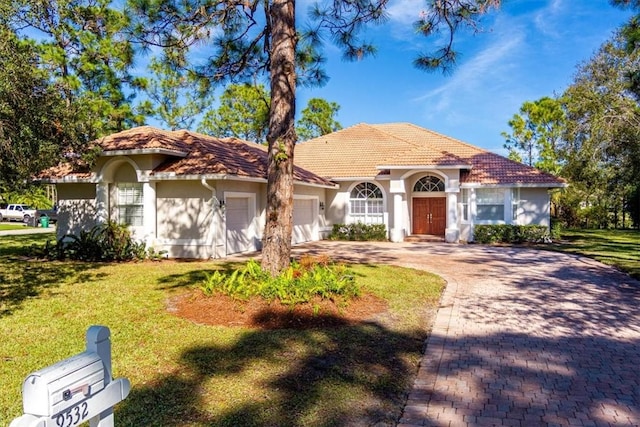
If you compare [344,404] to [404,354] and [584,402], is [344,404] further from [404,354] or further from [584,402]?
[584,402]

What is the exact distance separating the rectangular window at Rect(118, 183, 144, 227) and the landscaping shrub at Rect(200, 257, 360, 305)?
888 centimetres

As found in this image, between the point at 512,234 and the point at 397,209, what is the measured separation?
18.1ft

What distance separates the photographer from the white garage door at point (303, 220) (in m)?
20.9

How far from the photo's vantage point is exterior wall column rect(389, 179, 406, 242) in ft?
72.6

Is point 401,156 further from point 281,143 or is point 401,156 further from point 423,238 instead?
point 281,143

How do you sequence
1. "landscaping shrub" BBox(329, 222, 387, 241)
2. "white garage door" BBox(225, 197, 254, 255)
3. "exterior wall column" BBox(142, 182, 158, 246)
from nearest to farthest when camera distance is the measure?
"exterior wall column" BBox(142, 182, 158, 246), "white garage door" BBox(225, 197, 254, 255), "landscaping shrub" BBox(329, 222, 387, 241)

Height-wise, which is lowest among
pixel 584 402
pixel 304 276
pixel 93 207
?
pixel 584 402

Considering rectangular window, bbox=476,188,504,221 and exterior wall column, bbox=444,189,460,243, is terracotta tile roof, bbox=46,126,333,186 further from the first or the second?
rectangular window, bbox=476,188,504,221

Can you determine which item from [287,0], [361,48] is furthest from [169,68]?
[361,48]

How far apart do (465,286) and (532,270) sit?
145 inches

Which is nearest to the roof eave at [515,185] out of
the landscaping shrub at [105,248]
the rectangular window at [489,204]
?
the rectangular window at [489,204]

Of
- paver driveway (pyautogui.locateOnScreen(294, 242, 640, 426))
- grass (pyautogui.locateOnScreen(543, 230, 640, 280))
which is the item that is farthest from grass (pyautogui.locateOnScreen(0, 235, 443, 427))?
grass (pyautogui.locateOnScreen(543, 230, 640, 280))

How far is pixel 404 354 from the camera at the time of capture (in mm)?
5965

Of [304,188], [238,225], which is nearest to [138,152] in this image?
[238,225]
